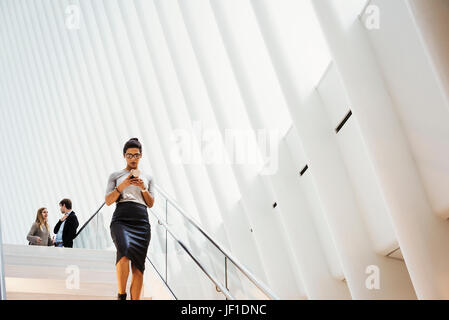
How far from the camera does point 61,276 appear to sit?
656cm

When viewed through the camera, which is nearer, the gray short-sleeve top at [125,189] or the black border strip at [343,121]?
the gray short-sleeve top at [125,189]

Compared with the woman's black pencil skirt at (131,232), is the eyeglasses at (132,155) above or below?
above

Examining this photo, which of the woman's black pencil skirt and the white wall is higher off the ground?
the white wall

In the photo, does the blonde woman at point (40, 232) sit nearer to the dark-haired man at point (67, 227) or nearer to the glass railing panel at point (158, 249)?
the dark-haired man at point (67, 227)

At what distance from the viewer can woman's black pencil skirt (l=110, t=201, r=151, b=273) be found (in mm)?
4820

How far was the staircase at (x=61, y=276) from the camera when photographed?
6180mm

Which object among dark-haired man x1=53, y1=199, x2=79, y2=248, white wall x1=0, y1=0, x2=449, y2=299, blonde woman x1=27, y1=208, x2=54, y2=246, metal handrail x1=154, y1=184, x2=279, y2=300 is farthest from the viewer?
dark-haired man x1=53, y1=199, x2=79, y2=248

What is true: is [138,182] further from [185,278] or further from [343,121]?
[343,121]

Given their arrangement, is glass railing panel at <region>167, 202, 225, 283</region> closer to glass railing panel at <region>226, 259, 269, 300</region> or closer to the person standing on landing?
glass railing panel at <region>226, 259, 269, 300</region>

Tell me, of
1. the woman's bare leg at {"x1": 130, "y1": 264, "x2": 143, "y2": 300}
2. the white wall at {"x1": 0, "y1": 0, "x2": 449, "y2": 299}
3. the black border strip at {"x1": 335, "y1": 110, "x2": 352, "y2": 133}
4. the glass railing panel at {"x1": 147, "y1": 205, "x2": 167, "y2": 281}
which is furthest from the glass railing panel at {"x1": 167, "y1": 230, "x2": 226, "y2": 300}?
the black border strip at {"x1": 335, "y1": 110, "x2": 352, "y2": 133}

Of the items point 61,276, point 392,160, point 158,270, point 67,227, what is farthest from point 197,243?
point 67,227

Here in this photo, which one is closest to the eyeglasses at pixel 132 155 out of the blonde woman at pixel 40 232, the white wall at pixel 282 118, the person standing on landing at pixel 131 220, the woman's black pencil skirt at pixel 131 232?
the person standing on landing at pixel 131 220

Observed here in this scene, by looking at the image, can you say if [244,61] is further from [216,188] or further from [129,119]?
[129,119]

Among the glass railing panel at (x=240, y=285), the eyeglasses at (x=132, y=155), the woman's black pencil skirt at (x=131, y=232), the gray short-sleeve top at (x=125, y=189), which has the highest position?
the eyeglasses at (x=132, y=155)
